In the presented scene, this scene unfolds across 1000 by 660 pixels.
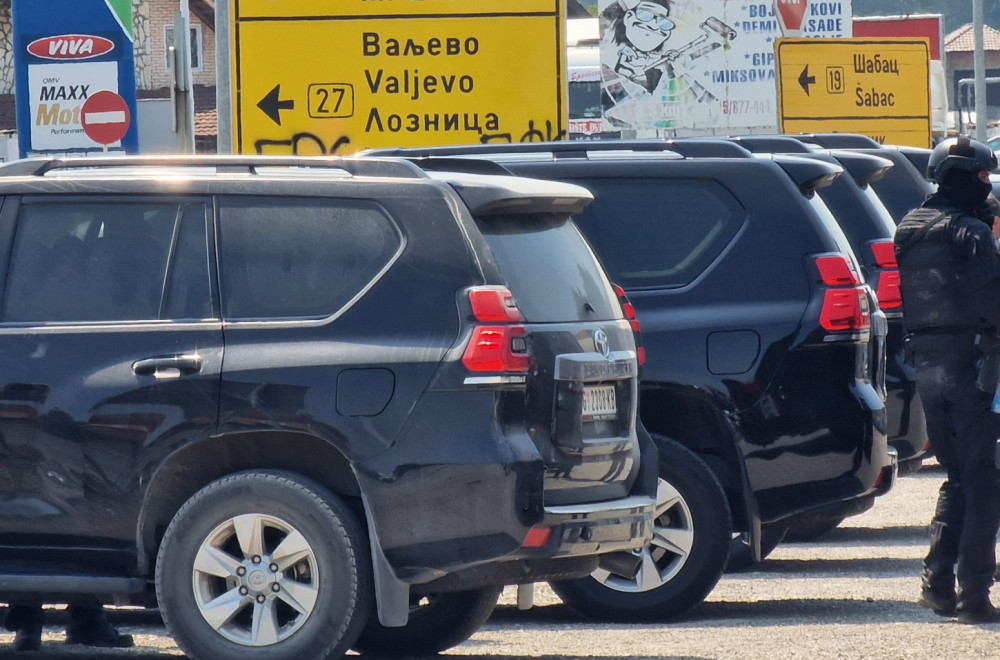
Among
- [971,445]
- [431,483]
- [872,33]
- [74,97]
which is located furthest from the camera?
[872,33]

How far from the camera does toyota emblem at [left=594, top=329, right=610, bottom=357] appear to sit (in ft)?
20.9

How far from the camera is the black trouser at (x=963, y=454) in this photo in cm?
773

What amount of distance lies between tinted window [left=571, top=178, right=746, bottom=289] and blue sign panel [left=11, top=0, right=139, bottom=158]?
8.92 meters

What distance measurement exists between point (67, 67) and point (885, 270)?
867 cm

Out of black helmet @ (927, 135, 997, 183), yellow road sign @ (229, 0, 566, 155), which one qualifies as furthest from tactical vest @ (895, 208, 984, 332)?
yellow road sign @ (229, 0, 566, 155)

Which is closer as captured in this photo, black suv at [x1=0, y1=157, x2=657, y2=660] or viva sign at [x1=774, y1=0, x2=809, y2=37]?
black suv at [x1=0, y1=157, x2=657, y2=660]

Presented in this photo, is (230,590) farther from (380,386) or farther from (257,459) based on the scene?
(380,386)

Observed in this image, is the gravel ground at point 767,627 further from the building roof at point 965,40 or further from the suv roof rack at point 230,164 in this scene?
the building roof at point 965,40

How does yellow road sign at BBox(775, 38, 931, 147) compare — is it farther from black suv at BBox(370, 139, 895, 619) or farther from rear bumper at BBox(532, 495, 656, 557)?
rear bumper at BBox(532, 495, 656, 557)

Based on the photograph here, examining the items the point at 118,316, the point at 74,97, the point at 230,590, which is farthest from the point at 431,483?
the point at 74,97

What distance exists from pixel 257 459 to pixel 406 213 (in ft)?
3.13

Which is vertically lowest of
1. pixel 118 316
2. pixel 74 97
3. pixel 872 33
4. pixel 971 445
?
pixel 971 445

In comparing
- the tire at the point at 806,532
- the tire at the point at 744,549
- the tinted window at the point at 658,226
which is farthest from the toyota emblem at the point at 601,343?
the tire at the point at 806,532

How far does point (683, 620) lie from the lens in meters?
7.85
